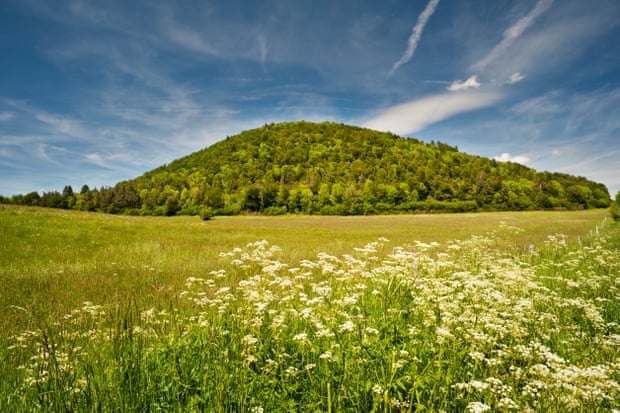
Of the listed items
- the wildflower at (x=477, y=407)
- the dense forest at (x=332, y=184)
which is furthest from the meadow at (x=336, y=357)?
the dense forest at (x=332, y=184)

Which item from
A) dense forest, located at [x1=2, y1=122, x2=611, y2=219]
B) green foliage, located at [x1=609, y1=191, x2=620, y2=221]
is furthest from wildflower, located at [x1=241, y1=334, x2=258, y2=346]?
dense forest, located at [x1=2, y1=122, x2=611, y2=219]

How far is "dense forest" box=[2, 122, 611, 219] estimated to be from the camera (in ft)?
331

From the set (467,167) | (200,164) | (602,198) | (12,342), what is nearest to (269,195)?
(200,164)

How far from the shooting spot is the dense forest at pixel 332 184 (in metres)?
101

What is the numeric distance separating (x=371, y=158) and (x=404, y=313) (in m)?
146

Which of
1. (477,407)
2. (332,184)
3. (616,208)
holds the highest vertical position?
(332,184)

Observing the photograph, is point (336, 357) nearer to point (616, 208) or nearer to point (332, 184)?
point (616, 208)

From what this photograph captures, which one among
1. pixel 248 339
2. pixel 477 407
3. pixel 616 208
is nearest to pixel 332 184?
pixel 616 208

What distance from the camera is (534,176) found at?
126875 mm

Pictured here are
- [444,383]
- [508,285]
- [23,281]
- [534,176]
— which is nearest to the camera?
[444,383]

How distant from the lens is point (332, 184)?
397 ft

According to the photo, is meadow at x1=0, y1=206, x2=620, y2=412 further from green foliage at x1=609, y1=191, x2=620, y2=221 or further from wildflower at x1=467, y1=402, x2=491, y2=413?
green foliage at x1=609, y1=191, x2=620, y2=221

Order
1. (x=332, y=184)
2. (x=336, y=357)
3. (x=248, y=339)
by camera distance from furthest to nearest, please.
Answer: (x=332, y=184), (x=248, y=339), (x=336, y=357)

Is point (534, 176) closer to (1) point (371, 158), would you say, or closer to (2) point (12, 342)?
(1) point (371, 158)
